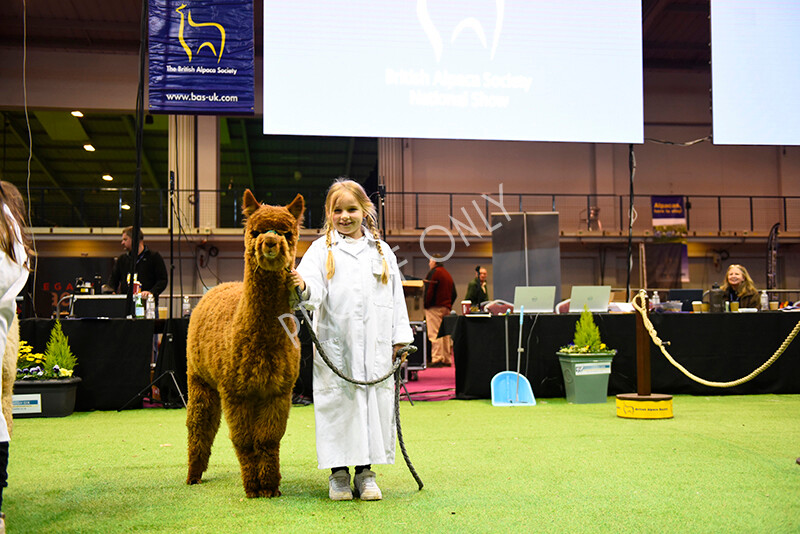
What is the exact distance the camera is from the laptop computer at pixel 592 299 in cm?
726

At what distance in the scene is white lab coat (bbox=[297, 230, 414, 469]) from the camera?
3.05 meters

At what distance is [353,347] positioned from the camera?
3105mm

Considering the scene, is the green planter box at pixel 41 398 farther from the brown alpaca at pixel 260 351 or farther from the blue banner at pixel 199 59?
the brown alpaca at pixel 260 351

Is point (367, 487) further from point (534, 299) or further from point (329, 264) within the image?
point (534, 299)

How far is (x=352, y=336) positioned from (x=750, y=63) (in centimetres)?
717

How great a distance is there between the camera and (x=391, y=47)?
758cm

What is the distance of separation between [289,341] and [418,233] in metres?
12.7

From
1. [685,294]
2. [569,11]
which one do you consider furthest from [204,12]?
[685,294]

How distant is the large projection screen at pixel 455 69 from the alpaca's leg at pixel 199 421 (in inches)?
175

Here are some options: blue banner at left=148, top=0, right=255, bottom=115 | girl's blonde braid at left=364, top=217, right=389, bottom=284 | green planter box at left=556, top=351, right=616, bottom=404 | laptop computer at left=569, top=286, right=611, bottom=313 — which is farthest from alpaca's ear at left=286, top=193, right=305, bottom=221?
blue banner at left=148, top=0, right=255, bottom=115

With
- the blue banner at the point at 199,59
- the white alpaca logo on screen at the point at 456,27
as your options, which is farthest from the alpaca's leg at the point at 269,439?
the white alpaca logo on screen at the point at 456,27

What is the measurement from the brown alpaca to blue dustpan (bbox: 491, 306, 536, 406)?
390 centimetres

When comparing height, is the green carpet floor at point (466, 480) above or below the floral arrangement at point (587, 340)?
below

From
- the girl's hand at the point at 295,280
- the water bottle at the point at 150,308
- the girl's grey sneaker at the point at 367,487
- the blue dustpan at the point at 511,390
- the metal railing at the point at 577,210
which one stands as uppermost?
the metal railing at the point at 577,210
